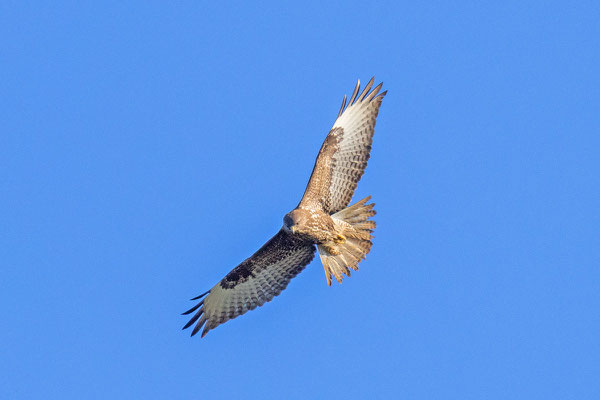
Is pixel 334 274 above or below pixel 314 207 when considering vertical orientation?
below

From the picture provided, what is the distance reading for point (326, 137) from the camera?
11.5 m

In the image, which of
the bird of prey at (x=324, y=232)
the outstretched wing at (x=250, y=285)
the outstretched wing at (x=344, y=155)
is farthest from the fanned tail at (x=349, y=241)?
the outstretched wing at (x=250, y=285)

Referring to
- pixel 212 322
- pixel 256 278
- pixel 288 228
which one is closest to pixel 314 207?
pixel 288 228

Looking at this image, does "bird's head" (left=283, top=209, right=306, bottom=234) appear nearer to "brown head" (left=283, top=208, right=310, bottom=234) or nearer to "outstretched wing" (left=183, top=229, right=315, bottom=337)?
"brown head" (left=283, top=208, right=310, bottom=234)

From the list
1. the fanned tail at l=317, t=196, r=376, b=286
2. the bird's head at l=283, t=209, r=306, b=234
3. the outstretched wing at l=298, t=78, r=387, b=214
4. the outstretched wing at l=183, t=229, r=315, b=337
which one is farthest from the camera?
the outstretched wing at l=183, t=229, r=315, b=337

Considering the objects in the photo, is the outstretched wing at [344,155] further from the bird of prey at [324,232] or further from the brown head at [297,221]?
the brown head at [297,221]

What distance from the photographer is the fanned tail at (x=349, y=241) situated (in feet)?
35.6

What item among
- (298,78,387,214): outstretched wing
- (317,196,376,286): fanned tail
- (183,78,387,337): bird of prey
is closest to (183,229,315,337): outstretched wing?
(183,78,387,337): bird of prey

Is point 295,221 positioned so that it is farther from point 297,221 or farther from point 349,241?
point 349,241

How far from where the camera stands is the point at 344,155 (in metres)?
11.4

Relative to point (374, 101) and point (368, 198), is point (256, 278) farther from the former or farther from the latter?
point (374, 101)

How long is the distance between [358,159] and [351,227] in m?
1.08

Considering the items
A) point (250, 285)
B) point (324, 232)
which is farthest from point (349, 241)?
point (250, 285)

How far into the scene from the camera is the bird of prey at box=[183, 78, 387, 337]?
35.6 feet
